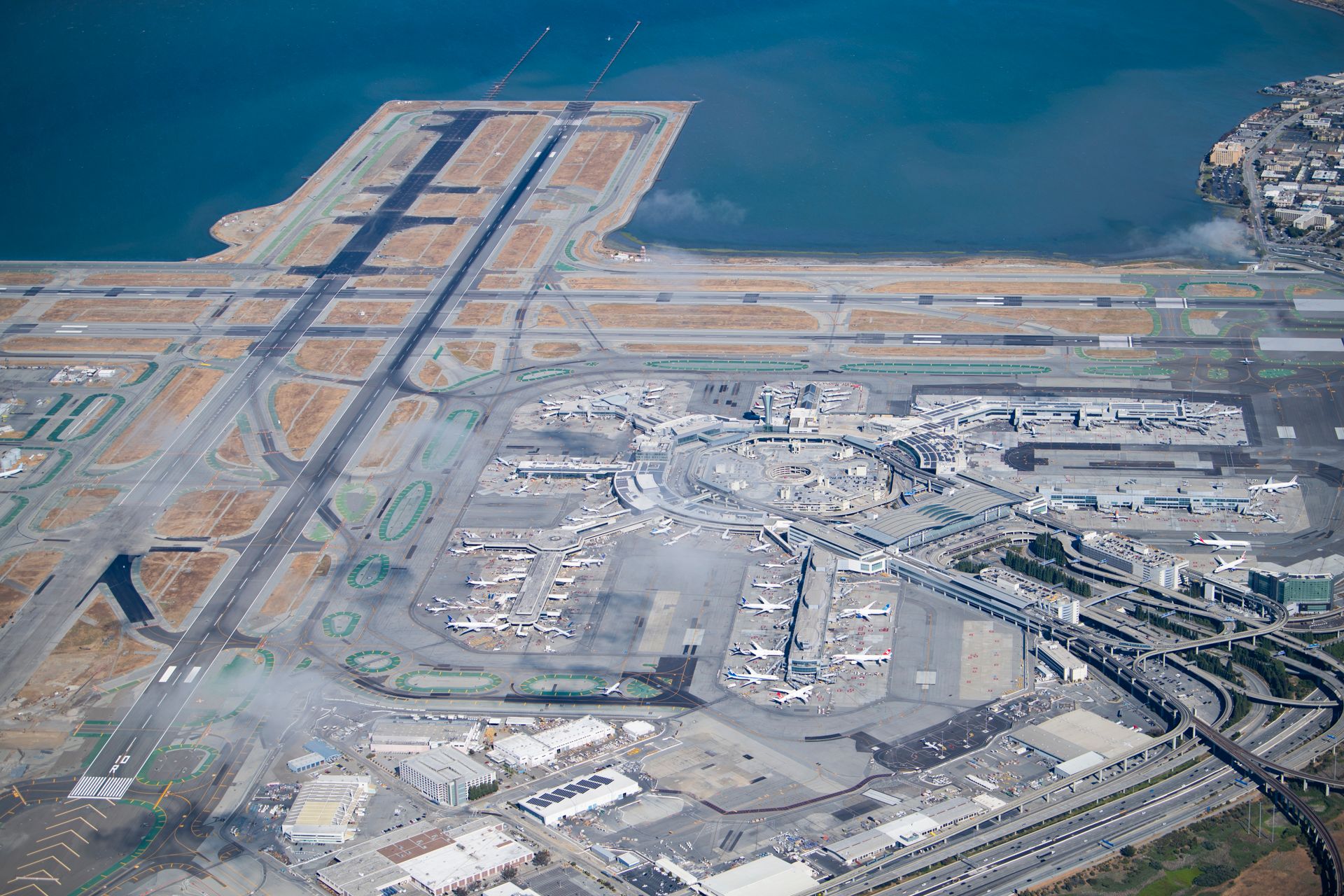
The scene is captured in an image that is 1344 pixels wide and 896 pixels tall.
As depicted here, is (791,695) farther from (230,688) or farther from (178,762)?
(178,762)

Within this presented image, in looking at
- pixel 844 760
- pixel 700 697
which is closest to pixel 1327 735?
pixel 844 760

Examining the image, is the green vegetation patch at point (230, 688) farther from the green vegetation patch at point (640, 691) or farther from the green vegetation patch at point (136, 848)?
Answer: the green vegetation patch at point (640, 691)

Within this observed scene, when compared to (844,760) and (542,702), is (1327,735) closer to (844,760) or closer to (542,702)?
(844,760)

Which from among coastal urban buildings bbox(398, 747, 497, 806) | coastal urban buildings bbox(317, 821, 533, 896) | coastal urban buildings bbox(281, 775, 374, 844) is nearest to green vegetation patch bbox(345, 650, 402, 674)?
coastal urban buildings bbox(398, 747, 497, 806)

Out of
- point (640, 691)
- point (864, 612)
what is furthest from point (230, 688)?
point (864, 612)

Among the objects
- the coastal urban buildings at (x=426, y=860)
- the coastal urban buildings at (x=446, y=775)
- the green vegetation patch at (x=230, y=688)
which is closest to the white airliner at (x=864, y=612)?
the coastal urban buildings at (x=446, y=775)

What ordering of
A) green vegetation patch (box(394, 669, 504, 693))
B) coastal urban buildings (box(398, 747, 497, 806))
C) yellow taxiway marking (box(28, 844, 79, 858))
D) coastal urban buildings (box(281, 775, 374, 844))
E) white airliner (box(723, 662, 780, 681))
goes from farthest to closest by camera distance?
green vegetation patch (box(394, 669, 504, 693)) < white airliner (box(723, 662, 780, 681)) < coastal urban buildings (box(398, 747, 497, 806)) < yellow taxiway marking (box(28, 844, 79, 858)) < coastal urban buildings (box(281, 775, 374, 844))

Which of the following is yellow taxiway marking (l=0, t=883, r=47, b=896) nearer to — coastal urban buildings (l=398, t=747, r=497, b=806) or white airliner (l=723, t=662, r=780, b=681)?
coastal urban buildings (l=398, t=747, r=497, b=806)
